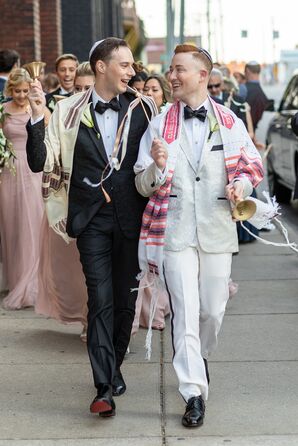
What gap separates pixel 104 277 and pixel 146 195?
0.54m

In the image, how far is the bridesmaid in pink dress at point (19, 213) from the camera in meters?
8.91

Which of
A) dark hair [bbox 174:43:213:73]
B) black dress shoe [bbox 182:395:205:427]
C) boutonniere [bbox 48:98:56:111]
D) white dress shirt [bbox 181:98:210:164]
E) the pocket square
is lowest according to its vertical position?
black dress shoe [bbox 182:395:205:427]

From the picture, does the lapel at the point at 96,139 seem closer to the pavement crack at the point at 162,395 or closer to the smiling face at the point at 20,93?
the pavement crack at the point at 162,395

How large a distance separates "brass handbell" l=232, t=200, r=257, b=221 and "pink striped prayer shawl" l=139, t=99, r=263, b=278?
0.19 meters

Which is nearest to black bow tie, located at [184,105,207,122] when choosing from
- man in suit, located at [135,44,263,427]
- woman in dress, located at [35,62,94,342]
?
man in suit, located at [135,44,263,427]

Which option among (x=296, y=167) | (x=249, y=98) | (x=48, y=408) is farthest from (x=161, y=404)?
(x=249, y=98)

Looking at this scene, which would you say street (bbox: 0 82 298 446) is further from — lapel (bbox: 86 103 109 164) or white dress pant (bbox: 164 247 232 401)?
lapel (bbox: 86 103 109 164)

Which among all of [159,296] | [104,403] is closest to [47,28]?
[159,296]

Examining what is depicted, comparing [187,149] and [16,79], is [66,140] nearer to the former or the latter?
[187,149]

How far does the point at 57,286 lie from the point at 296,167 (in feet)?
21.8

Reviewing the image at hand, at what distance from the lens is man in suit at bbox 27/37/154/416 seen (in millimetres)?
5875

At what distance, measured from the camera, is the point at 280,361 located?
692 cm

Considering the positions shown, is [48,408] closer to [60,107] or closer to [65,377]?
[65,377]

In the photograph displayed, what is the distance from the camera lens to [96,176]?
5.93 meters
